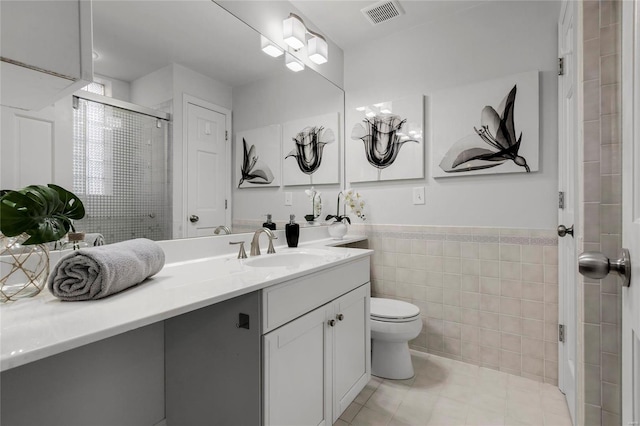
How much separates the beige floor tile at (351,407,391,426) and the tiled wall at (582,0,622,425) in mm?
824

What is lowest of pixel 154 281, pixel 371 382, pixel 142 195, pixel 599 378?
pixel 371 382

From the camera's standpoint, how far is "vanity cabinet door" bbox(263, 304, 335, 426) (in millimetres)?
1103

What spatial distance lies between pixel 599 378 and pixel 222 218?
1.73 meters

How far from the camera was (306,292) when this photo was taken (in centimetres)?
129

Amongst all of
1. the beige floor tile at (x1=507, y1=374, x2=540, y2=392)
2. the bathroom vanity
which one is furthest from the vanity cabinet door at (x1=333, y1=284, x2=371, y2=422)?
the beige floor tile at (x1=507, y1=374, x2=540, y2=392)

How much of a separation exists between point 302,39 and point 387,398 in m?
2.30

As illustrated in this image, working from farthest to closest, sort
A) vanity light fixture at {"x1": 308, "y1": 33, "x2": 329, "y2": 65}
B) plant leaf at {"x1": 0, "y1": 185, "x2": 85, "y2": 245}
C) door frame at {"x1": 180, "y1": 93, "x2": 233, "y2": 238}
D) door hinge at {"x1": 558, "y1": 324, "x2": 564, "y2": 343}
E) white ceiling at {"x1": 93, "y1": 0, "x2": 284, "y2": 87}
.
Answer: vanity light fixture at {"x1": 308, "y1": 33, "x2": 329, "y2": 65} → door hinge at {"x1": 558, "y1": 324, "x2": 564, "y2": 343} → door frame at {"x1": 180, "y1": 93, "x2": 233, "y2": 238} → white ceiling at {"x1": 93, "y1": 0, "x2": 284, "y2": 87} → plant leaf at {"x1": 0, "y1": 185, "x2": 85, "y2": 245}

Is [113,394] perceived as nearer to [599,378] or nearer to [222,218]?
[222,218]

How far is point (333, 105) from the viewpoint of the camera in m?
2.56

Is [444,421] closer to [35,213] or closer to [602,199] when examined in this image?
[602,199]

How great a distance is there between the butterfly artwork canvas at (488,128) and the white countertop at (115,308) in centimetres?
140

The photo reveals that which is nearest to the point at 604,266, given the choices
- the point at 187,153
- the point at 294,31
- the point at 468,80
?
the point at 187,153

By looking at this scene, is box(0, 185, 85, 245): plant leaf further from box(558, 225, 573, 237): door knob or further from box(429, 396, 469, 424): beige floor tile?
box(558, 225, 573, 237): door knob

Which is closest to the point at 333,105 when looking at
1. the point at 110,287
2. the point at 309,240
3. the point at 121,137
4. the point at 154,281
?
the point at 309,240
